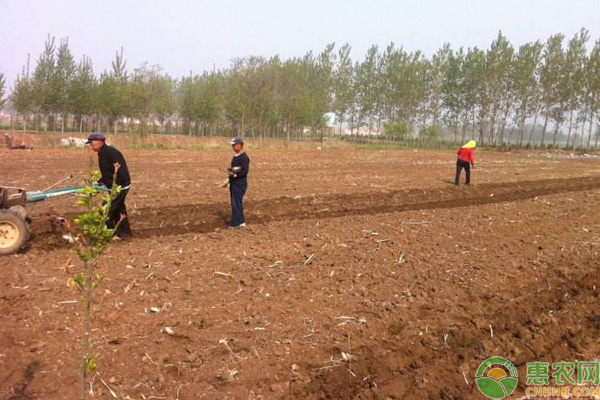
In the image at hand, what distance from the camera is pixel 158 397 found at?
11.8 ft

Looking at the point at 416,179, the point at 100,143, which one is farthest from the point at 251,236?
the point at 416,179

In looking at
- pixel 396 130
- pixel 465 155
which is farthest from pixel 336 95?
pixel 465 155

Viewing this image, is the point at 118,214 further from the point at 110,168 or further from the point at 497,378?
the point at 497,378

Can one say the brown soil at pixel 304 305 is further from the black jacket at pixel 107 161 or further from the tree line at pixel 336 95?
the tree line at pixel 336 95

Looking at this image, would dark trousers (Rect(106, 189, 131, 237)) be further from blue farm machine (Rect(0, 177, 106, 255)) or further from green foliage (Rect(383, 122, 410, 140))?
green foliage (Rect(383, 122, 410, 140))

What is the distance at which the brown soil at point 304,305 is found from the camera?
3.87 m

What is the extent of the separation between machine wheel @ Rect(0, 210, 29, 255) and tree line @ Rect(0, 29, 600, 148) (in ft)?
87.2

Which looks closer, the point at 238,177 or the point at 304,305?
→ the point at 304,305

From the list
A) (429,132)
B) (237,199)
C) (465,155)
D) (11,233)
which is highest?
(429,132)

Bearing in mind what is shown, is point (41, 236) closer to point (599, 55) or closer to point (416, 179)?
point (416, 179)

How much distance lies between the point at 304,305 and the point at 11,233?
4.67 metres

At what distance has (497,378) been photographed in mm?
3955

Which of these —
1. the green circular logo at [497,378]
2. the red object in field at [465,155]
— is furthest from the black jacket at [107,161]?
the red object in field at [465,155]

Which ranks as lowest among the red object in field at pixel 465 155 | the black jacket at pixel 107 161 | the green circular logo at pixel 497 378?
the green circular logo at pixel 497 378
